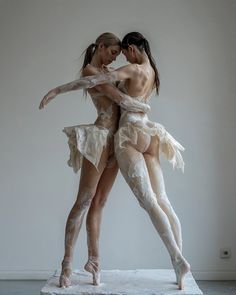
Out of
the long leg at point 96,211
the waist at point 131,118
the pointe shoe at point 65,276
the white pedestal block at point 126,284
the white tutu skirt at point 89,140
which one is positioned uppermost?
the waist at point 131,118

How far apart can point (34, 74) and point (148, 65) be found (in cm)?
246

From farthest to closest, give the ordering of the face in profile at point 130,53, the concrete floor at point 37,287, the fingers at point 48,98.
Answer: the concrete floor at point 37,287
the face in profile at point 130,53
the fingers at point 48,98

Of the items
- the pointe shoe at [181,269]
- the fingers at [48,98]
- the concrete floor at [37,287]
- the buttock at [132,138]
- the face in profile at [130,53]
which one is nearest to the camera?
the pointe shoe at [181,269]

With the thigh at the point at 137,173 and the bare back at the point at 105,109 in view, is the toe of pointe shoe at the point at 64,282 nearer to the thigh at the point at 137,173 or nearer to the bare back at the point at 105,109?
the thigh at the point at 137,173

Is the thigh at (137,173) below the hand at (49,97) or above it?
below

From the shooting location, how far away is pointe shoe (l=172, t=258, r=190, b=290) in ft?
9.12

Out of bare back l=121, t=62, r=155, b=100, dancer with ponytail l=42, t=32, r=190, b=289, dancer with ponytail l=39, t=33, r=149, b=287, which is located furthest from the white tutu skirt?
bare back l=121, t=62, r=155, b=100

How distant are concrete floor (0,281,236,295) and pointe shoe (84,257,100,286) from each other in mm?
1631

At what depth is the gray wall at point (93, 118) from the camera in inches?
200

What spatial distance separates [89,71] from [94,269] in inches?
51.4

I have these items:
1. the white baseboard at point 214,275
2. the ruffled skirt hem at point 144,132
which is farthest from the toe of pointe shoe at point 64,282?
the white baseboard at point 214,275

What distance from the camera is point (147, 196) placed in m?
2.86

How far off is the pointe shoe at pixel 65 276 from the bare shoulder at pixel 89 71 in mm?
1229

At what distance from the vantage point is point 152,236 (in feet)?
16.6
